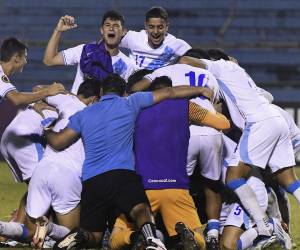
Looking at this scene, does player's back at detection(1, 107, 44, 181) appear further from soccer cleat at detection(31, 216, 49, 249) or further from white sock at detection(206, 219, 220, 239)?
white sock at detection(206, 219, 220, 239)

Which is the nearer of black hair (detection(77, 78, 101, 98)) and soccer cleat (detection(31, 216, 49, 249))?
soccer cleat (detection(31, 216, 49, 249))

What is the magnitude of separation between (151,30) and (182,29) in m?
13.1

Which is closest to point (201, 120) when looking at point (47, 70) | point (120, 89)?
point (120, 89)

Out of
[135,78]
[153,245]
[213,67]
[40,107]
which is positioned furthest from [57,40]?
[153,245]

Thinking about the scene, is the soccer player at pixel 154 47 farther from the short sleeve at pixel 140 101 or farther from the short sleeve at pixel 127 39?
the short sleeve at pixel 140 101

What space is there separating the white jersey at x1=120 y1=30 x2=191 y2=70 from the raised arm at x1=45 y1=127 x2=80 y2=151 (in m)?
2.01

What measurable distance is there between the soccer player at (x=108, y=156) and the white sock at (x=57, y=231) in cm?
23

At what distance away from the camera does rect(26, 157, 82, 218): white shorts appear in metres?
6.81

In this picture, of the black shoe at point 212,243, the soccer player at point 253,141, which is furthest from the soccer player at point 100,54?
the black shoe at point 212,243

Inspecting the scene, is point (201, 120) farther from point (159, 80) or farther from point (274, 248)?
point (274, 248)

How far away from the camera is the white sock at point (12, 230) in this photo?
21.7 ft

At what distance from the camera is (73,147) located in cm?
696

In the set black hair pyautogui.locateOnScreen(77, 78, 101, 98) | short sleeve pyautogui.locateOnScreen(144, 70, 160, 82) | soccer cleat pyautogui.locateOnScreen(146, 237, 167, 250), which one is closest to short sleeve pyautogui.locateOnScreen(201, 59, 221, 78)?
short sleeve pyautogui.locateOnScreen(144, 70, 160, 82)

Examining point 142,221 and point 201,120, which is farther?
point 201,120
